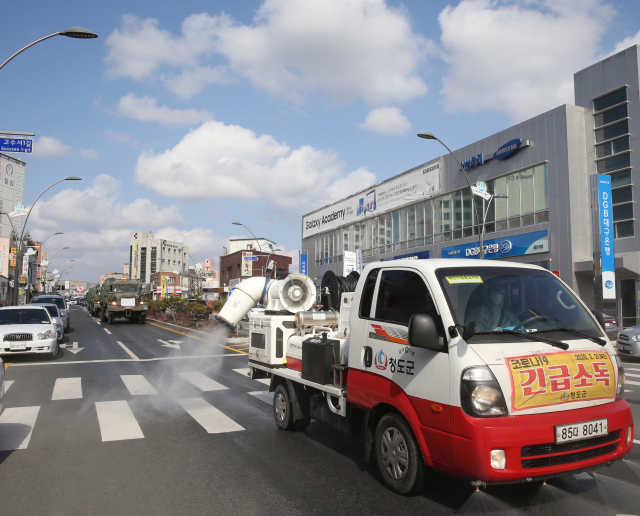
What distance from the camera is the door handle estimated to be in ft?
15.9

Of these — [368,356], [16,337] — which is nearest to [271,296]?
[368,356]

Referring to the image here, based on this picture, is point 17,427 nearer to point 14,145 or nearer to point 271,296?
point 271,296

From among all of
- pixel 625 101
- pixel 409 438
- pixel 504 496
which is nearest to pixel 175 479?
pixel 409 438

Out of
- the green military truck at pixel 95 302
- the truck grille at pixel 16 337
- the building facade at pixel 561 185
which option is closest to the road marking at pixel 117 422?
the truck grille at pixel 16 337

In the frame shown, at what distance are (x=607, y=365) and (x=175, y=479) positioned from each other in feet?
13.7

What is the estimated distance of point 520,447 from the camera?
11.9 feet

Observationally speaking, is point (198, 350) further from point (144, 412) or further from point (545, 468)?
point (545, 468)

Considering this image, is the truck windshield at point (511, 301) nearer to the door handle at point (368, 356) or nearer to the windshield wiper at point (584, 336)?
the windshield wiper at point (584, 336)

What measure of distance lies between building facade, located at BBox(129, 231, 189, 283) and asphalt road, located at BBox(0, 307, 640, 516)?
15067 centimetres

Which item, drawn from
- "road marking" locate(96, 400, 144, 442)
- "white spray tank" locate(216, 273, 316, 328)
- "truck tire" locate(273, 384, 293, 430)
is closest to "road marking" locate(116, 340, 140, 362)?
"road marking" locate(96, 400, 144, 442)

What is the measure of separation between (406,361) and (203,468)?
2.61 m

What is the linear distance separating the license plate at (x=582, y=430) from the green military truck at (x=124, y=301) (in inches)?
1227

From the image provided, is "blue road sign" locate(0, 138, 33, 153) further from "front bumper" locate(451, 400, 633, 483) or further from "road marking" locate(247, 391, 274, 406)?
"front bumper" locate(451, 400, 633, 483)

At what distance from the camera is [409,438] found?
4.23 m
